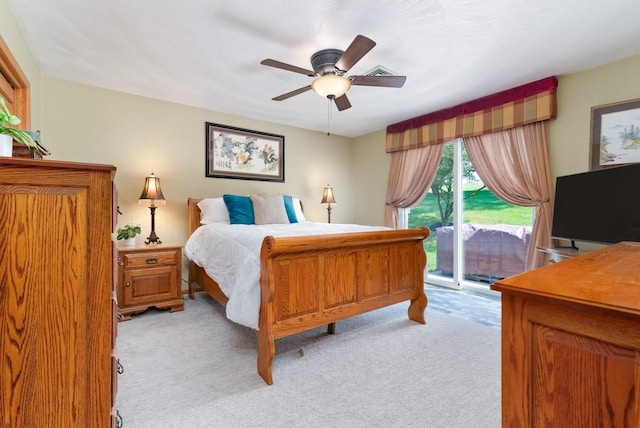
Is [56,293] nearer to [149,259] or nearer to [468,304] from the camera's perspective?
[149,259]

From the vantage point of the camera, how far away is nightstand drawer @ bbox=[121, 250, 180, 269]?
2.87 meters

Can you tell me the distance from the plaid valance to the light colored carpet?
2.32 m

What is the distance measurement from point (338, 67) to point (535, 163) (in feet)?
7.96

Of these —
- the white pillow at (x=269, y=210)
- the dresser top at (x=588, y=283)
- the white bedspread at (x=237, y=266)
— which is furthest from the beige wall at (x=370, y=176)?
the dresser top at (x=588, y=283)

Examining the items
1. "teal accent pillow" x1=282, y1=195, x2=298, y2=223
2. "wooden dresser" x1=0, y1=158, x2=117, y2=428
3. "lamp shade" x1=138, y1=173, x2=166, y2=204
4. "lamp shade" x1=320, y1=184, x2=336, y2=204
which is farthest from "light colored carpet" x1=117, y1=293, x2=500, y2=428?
"lamp shade" x1=320, y1=184, x2=336, y2=204

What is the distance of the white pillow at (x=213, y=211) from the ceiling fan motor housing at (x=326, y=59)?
2.04m

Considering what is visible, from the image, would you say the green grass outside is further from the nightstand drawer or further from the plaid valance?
the nightstand drawer

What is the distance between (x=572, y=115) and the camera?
2.92m

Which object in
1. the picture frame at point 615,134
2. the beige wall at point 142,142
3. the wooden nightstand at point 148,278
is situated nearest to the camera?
the picture frame at point 615,134

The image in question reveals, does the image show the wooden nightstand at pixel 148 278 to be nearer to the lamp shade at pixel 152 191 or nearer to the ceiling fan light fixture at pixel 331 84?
the lamp shade at pixel 152 191

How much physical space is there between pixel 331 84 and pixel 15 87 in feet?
8.10

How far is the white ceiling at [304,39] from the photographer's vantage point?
76.7 inches

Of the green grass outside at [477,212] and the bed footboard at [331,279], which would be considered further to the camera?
the green grass outside at [477,212]

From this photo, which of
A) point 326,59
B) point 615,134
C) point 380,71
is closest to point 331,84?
point 326,59
